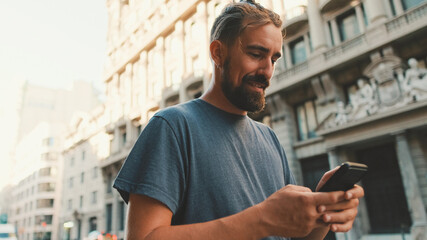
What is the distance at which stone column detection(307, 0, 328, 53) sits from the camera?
13.8m

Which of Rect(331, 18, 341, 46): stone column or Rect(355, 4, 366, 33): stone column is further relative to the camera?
Rect(331, 18, 341, 46): stone column

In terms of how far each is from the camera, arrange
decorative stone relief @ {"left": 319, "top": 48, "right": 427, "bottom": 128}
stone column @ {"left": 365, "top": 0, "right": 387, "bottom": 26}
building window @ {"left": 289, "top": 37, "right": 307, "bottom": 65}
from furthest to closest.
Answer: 1. building window @ {"left": 289, "top": 37, "right": 307, "bottom": 65}
2. stone column @ {"left": 365, "top": 0, "right": 387, "bottom": 26}
3. decorative stone relief @ {"left": 319, "top": 48, "right": 427, "bottom": 128}

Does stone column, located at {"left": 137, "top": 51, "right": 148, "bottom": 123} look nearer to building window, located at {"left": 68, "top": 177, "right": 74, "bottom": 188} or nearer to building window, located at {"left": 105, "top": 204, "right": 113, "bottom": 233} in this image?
building window, located at {"left": 105, "top": 204, "right": 113, "bottom": 233}

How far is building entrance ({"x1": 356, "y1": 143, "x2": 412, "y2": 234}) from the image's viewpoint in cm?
1083

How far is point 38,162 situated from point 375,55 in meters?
60.9

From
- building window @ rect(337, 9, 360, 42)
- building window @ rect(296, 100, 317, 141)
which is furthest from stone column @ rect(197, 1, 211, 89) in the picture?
building window @ rect(337, 9, 360, 42)

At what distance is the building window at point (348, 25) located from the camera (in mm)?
13438

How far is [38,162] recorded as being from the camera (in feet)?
184

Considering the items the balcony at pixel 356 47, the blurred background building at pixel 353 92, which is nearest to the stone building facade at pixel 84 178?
the blurred background building at pixel 353 92

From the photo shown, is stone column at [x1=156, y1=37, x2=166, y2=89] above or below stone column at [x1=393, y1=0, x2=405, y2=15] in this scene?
above

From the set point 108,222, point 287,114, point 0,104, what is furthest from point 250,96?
point 0,104

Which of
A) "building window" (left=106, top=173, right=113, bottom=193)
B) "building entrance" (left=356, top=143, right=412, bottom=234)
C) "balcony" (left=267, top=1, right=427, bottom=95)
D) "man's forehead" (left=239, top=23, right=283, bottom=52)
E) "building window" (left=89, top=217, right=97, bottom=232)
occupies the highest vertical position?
"balcony" (left=267, top=1, right=427, bottom=95)

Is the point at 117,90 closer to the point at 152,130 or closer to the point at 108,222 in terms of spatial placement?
the point at 108,222

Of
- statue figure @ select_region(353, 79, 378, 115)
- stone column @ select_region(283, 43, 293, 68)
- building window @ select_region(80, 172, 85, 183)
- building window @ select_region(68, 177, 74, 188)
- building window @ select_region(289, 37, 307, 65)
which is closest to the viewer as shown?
statue figure @ select_region(353, 79, 378, 115)
